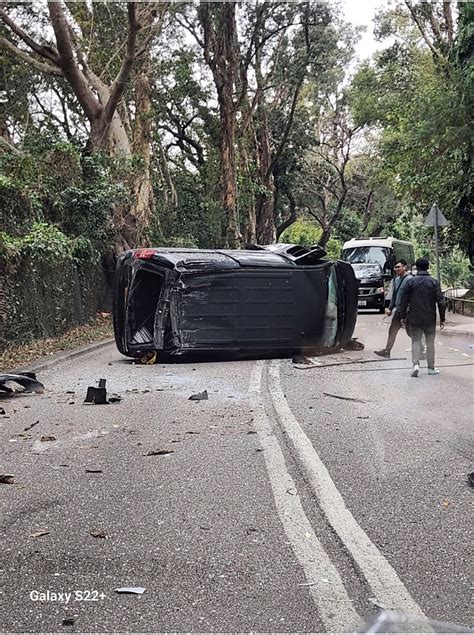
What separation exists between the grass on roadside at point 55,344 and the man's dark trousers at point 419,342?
6.57 m

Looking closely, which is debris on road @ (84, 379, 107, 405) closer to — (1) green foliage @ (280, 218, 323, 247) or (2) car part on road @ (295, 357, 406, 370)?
(2) car part on road @ (295, 357, 406, 370)

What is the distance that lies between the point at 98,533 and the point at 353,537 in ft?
4.92

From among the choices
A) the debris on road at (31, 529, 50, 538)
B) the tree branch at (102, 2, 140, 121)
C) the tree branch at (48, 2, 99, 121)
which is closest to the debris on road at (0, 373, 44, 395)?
the debris on road at (31, 529, 50, 538)

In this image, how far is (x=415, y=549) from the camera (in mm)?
4219

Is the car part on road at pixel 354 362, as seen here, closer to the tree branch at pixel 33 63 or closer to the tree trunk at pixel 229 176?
the tree branch at pixel 33 63

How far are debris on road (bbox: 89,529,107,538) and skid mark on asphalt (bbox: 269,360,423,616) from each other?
1365 millimetres

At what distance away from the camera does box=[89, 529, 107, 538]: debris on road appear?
14.8 ft

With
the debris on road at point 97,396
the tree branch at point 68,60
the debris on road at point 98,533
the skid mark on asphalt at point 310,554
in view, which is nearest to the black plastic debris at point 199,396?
the debris on road at point 97,396

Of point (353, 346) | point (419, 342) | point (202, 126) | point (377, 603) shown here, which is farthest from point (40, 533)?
point (202, 126)

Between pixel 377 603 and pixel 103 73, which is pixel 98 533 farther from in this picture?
pixel 103 73

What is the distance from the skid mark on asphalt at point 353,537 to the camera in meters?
3.59

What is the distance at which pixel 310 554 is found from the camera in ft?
13.6

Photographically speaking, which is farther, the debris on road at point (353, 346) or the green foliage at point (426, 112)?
the green foliage at point (426, 112)

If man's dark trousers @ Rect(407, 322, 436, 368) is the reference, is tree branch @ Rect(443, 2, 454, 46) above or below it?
above
